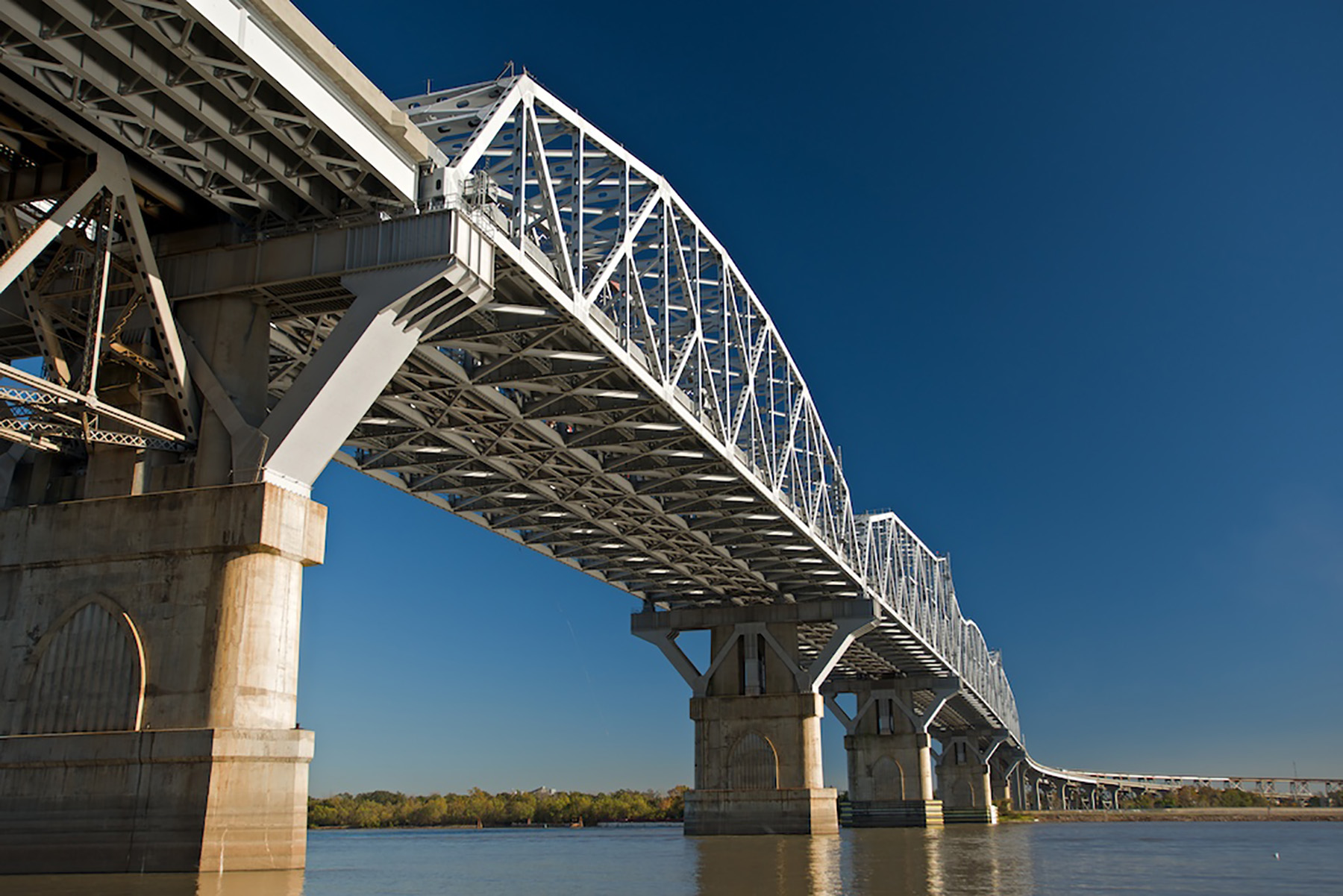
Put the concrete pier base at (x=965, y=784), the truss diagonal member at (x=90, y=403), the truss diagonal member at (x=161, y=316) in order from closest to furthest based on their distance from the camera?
1. the truss diagonal member at (x=90, y=403)
2. the truss diagonal member at (x=161, y=316)
3. the concrete pier base at (x=965, y=784)

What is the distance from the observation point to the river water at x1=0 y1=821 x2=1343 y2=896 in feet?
67.1

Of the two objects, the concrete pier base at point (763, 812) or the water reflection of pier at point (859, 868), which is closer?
the water reflection of pier at point (859, 868)

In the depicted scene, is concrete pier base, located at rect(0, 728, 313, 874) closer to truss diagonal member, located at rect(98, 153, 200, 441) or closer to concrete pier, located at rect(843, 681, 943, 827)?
truss diagonal member, located at rect(98, 153, 200, 441)

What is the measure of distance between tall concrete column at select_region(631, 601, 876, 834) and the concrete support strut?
49236 mm

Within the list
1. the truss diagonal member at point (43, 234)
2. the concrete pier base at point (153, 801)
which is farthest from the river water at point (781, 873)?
the truss diagonal member at point (43, 234)

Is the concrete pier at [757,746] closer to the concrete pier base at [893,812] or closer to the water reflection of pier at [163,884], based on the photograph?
the concrete pier base at [893,812]

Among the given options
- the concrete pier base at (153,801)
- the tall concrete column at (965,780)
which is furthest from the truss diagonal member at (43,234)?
the tall concrete column at (965,780)

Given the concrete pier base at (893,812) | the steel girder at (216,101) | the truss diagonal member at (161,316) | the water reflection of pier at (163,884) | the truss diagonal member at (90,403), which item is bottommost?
the concrete pier base at (893,812)

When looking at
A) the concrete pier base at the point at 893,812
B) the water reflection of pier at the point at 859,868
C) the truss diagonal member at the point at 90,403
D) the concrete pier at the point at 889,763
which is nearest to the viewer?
the truss diagonal member at the point at 90,403

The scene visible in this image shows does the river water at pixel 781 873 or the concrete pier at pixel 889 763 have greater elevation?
the concrete pier at pixel 889 763

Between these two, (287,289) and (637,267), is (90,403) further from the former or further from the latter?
(637,267)

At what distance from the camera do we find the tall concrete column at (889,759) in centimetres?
10506

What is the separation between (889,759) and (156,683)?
93.0 m

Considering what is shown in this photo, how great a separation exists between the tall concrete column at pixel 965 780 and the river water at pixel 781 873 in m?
88.0
